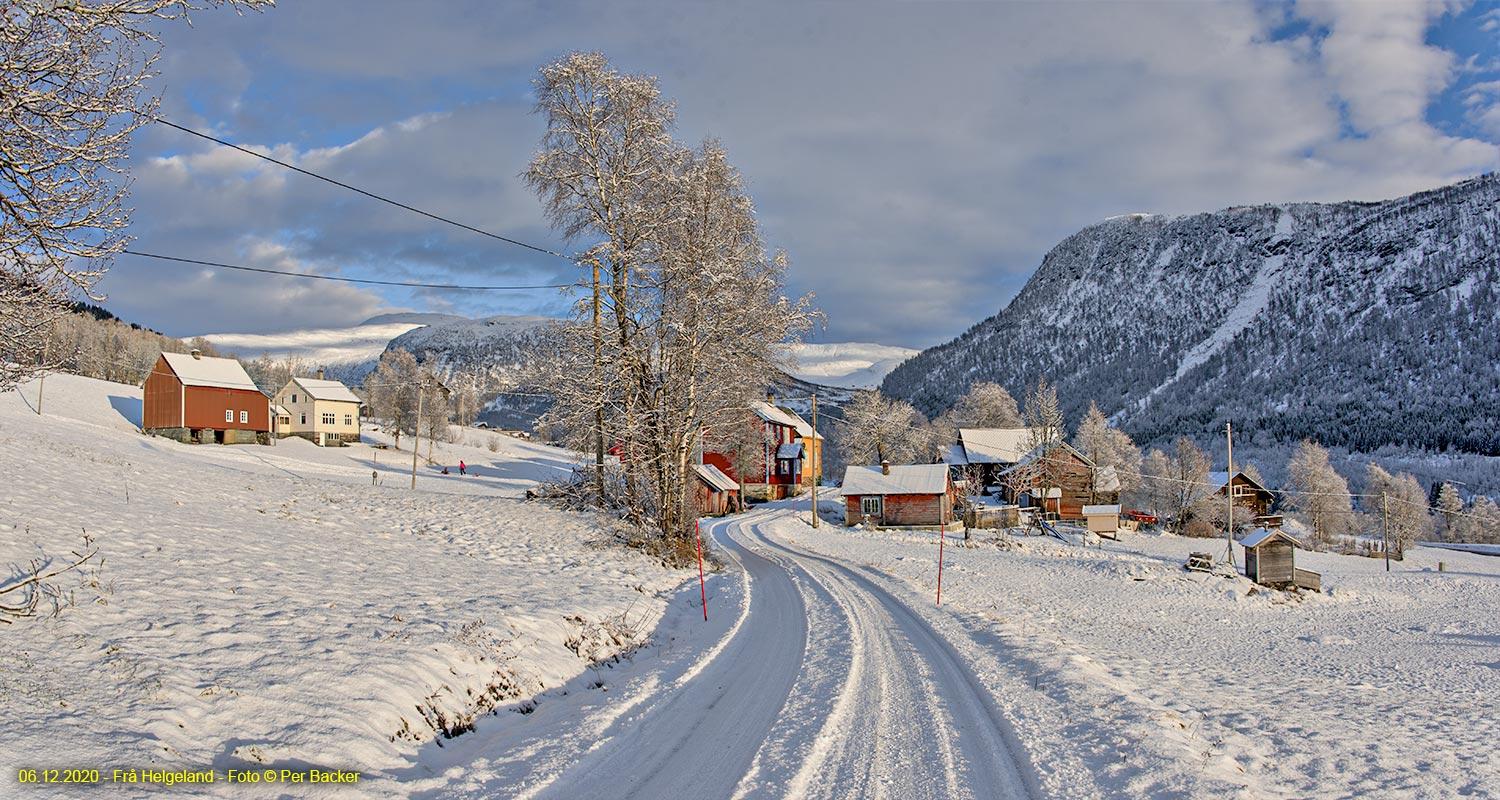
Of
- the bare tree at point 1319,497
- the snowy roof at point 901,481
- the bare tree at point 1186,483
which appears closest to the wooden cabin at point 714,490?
the snowy roof at point 901,481

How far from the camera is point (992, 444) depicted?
260 ft

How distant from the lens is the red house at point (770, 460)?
70688 mm

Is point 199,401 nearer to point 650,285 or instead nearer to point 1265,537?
point 650,285

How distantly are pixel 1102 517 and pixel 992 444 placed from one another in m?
21.1

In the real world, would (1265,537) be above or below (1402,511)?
above

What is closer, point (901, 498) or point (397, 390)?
point (901, 498)

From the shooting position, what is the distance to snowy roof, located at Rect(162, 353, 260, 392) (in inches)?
2388

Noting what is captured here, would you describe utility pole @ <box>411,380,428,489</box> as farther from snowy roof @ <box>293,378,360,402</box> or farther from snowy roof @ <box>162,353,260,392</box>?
snowy roof @ <box>162,353,260,392</box>

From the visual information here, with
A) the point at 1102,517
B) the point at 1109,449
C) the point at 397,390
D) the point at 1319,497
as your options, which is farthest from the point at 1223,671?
the point at 397,390

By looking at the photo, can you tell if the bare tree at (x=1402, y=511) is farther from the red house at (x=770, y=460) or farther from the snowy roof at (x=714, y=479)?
the snowy roof at (x=714, y=479)

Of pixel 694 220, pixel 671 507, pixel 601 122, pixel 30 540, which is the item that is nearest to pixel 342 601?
pixel 30 540

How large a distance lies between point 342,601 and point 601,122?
47.8ft

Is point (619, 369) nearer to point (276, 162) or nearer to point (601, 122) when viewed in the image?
point (601, 122)

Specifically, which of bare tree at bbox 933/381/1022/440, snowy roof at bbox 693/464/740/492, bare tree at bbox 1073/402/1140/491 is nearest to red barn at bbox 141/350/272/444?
snowy roof at bbox 693/464/740/492
